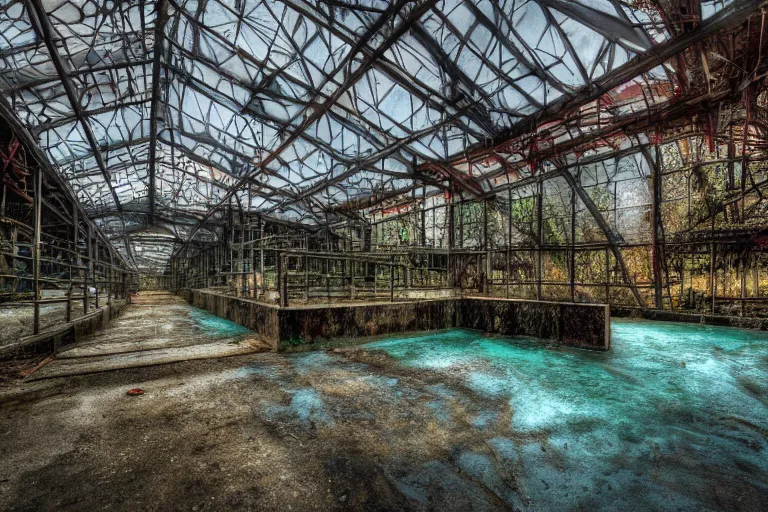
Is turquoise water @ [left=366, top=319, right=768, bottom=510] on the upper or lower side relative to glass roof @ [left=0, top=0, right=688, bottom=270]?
lower

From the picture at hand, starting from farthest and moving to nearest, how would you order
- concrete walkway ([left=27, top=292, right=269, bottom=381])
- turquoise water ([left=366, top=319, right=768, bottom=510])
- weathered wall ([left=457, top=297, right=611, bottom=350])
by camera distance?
weathered wall ([left=457, top=297, right=611, bottom=350]), concrete walkway ([left=27, top=292, right=269, bottom=381]), turquoise water ([left=366, top=319, right=768, bottom=510])

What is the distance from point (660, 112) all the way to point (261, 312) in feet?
29.9

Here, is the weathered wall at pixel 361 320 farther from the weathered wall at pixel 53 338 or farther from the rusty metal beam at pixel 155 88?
the rusty metal beam at pixel 155 88

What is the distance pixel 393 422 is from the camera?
99.7 inches

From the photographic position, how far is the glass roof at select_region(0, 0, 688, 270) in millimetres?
5840

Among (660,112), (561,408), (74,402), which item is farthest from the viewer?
(660,112)

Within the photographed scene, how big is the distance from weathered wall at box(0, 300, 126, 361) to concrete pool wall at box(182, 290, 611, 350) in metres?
2.55

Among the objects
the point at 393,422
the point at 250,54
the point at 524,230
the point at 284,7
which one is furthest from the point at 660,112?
the point at 250,54

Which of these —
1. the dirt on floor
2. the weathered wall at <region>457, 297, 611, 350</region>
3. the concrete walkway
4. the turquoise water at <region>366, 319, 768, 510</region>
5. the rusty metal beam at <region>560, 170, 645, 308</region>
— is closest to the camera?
the dirt on floor

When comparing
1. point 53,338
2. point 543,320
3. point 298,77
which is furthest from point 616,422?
point 298,77

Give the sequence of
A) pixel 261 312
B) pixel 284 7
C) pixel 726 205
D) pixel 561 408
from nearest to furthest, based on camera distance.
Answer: pixel 561 408, pixel 261 312, pixel 284 7, pixel 726 205

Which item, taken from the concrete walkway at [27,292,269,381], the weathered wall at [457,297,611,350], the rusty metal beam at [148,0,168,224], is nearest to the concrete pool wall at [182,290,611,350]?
the weathered wall at [457,297,611,350]

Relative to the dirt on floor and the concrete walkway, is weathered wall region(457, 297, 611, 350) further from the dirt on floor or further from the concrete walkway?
the concrete walkway

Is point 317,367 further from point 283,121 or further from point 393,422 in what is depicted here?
point 283,121
